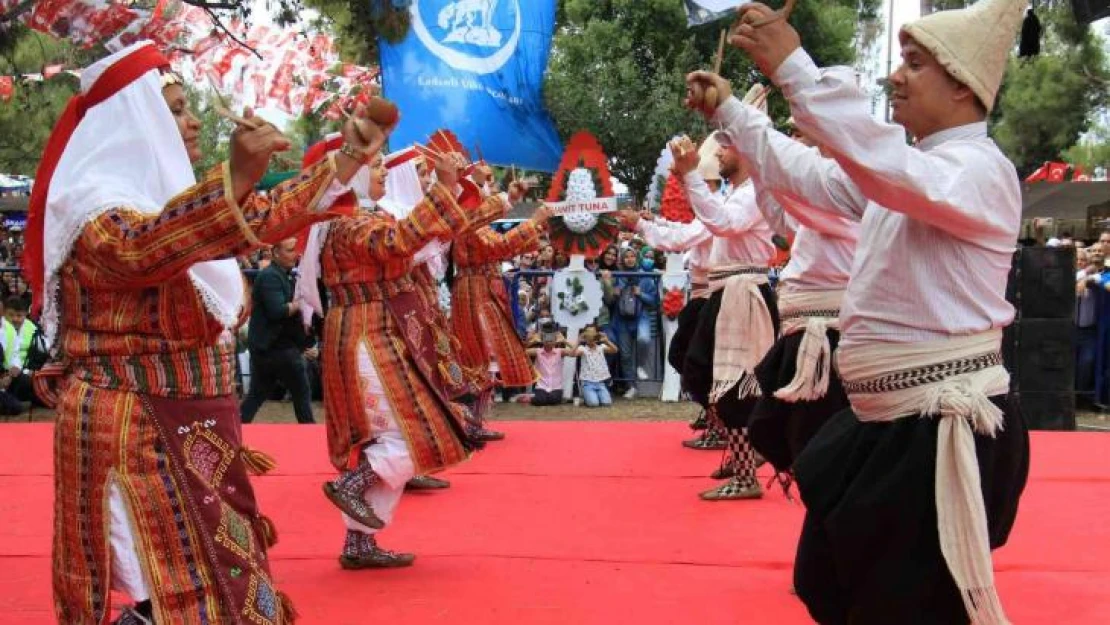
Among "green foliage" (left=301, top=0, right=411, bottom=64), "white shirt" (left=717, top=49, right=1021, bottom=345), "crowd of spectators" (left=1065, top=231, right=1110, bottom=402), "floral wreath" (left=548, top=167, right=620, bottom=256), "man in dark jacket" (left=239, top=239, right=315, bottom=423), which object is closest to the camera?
"white shirt" (left=717, top=49, right=1021, bottom=345)

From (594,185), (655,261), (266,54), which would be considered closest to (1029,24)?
(266,54)

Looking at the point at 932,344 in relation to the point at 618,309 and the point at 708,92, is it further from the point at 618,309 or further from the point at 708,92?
the point at 618,309

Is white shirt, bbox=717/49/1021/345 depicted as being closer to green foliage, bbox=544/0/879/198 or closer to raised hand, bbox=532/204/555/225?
raised hand, bbox=532/204/555/225

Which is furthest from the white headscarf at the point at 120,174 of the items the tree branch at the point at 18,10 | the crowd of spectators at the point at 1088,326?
the crowd of spectators at the point at 1088,326

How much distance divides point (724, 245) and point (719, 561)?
2.06 m

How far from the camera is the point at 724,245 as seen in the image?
6.31 m

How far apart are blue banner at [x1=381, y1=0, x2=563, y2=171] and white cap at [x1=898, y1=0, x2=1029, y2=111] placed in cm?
557

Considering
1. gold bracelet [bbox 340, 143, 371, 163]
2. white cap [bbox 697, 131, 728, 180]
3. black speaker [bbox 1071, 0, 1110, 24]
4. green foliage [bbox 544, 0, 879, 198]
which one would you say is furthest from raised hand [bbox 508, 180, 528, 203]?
green foliage [bbox 544, 0, 879, 198]

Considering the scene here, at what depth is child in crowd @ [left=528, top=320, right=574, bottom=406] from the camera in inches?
432

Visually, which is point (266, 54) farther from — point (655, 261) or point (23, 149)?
point (23, 149)

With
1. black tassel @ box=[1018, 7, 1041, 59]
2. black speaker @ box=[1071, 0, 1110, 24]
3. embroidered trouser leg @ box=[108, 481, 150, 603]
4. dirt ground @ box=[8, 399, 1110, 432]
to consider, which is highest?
black speaker @ box=[1071, 0, 1110, 24]

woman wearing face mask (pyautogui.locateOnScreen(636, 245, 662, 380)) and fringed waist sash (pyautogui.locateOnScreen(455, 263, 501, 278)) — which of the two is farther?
woman wearing face mask (pyautogui.locateOnScreen(636, 245, 662, 380))

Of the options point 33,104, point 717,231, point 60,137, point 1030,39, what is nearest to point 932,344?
point 60,137

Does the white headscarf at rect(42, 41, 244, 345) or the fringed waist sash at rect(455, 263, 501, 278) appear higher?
the white headscarf at rect(42, 41, 244, 345)
